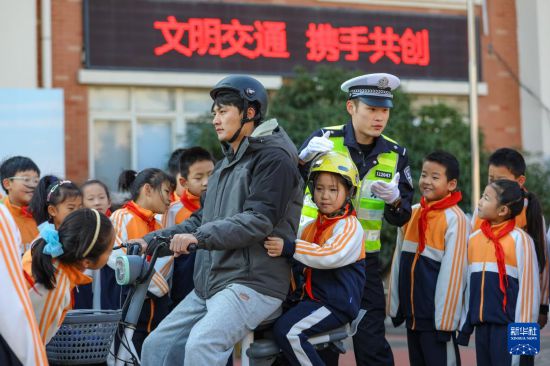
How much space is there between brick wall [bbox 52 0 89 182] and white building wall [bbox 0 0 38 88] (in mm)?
455

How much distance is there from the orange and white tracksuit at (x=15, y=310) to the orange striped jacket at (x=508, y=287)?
354 centimetres

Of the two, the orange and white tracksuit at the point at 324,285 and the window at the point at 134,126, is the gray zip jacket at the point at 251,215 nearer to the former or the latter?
the orange and white tracksuit at the point at 324,285

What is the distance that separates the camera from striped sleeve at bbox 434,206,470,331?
21.6 feet

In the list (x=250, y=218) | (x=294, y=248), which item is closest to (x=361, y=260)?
(x=294, y=248)

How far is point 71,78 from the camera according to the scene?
15.3 meters

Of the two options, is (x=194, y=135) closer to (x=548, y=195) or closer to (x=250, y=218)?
(x=548, y=195)

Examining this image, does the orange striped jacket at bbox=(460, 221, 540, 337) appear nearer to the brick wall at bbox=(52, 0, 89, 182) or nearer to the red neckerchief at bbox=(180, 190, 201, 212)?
the red neckerchief at bbox=(180, 190, 201, 212)

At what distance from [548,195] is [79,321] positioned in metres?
12.6

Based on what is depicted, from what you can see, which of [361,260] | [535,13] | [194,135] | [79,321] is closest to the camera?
[79,321]

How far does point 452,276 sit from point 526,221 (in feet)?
2.61

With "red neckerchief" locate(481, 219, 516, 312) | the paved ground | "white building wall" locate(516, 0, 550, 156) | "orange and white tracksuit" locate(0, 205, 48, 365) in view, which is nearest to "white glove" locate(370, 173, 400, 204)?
"red neckerchief" locate(481, 219, 516, 312)

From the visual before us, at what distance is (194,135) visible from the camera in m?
15.2

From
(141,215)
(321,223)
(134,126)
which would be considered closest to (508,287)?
(321,223)

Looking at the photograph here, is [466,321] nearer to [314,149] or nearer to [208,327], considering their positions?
[314,149]
